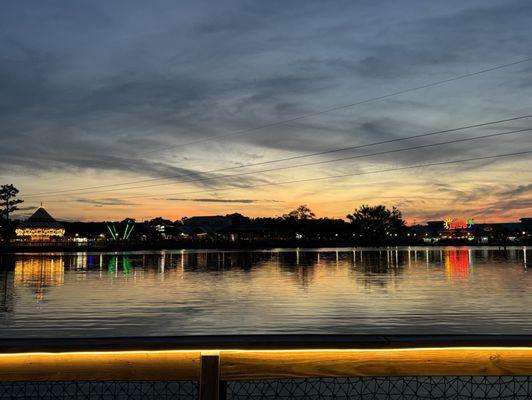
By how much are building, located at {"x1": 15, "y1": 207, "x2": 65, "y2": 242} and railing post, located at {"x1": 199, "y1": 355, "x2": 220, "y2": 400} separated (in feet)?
471

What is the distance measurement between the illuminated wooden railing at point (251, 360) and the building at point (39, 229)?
142996 millimetres

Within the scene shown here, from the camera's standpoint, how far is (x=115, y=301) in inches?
1078

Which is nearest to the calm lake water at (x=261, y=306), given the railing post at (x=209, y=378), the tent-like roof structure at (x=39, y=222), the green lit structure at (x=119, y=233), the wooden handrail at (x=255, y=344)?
the wooden handrail at (x=255, y=344)

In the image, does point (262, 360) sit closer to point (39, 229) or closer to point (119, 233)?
point (39, 229)

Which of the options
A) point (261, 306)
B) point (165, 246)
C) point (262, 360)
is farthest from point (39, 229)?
point (262, 360)

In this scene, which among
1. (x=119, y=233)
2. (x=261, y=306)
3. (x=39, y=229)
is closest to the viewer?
(x=261, y=306)

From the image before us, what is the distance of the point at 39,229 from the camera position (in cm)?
14300

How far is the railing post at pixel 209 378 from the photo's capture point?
3912 millimetres

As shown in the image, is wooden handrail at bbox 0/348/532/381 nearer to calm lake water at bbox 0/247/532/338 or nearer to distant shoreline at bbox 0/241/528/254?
calm lake water at bbox 0/247/532/338

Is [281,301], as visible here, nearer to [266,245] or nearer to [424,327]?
[424,327]

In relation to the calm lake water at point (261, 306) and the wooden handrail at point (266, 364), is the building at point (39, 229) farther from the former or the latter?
the wooden handrail at point (266, 364)

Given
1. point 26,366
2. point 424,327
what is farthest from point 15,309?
point 26,366

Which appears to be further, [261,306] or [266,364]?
[261,306]

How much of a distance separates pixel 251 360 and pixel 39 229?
151467mm
